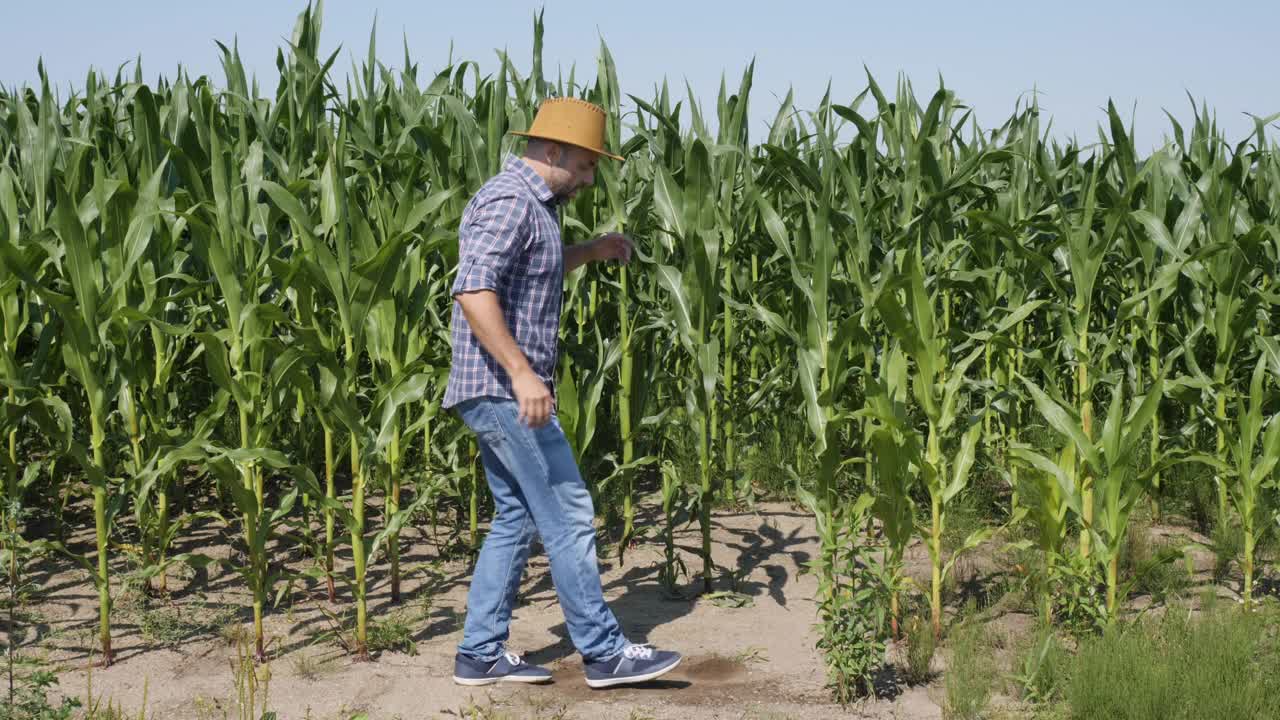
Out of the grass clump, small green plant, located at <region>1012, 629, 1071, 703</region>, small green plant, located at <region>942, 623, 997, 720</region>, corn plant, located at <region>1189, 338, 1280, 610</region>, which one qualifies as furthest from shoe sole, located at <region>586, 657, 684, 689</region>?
corn plant, located at <region>1189, 338, 1280, 610</region>

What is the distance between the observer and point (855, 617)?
3.92m

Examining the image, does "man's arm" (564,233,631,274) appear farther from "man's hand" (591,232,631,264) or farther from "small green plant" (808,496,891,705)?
"small green plant" (808,496,891,705)

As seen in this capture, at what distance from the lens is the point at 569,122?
386 cm

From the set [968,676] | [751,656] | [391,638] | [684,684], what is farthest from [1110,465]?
[391,638]

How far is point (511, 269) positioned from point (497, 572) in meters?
1.08

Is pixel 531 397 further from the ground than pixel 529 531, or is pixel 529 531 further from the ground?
pixel 531 397

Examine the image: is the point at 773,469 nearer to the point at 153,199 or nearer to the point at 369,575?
the point at 369,575

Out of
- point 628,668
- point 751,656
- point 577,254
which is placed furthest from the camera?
point 751,656

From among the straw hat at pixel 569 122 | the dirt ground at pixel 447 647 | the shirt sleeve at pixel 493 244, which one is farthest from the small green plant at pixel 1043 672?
the straw hat at pixel 569 122

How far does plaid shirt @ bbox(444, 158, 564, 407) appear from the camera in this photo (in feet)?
12.3

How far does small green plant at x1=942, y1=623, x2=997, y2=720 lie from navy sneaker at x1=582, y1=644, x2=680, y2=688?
92 centimetres

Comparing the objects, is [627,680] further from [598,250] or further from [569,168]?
[569,168]

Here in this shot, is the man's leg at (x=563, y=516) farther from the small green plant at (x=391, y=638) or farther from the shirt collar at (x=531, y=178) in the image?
the small green plant at (x=391, y=638)

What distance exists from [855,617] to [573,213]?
2.20 meters
